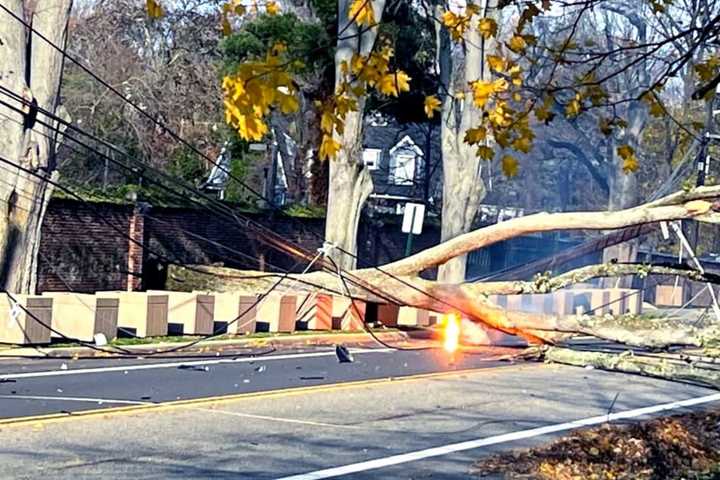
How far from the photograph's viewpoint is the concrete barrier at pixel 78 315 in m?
19.9

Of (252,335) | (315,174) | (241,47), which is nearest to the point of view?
(252,335)

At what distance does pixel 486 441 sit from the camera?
12148 mm

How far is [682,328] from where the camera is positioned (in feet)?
29.2

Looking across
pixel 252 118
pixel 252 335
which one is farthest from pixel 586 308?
pixel 252 118

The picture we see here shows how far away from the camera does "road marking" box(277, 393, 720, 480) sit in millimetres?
10078

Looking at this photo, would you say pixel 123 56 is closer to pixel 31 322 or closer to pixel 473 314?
pixel 31 322

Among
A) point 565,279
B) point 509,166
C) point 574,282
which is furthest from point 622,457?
point 509,166

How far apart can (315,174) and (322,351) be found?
19.0 m

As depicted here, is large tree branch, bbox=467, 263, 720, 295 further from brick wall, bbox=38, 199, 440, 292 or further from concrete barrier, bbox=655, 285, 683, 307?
concrete barrier, bbox=655, 285, 683, 307

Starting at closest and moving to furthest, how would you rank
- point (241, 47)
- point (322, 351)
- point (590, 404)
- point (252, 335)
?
point (590, 404), point (322, 351), point (252, 335), point (241, 47)

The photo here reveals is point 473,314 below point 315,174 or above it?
below

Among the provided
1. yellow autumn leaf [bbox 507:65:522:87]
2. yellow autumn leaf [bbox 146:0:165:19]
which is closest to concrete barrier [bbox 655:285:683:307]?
yellow autumn leaf [bbox 507:65:522:87]

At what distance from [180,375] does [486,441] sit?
5782 mm

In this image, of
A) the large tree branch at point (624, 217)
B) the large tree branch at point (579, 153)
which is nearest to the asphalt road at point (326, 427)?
the large tree branch at point (624, 217)
